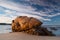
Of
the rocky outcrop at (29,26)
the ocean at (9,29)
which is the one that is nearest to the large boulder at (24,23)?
the rocky outcrop at (29,26)

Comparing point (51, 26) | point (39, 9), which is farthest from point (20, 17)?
point (51, 26)

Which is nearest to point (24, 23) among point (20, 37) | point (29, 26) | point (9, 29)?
point (29, 26)

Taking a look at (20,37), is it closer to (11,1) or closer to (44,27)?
(44,27)

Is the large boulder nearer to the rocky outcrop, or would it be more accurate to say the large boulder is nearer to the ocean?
the rocky outcrop

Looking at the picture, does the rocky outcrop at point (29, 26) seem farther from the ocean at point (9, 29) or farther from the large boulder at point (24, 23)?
the ocean at point (9, 29)

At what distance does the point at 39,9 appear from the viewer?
4469 millimetres

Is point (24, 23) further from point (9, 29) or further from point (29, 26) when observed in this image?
point (9, 29)

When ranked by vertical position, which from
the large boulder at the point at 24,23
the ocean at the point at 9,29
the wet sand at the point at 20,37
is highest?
the large boulder at the point at 24,23

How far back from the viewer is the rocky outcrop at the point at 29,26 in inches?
176

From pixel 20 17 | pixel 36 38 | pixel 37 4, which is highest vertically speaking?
pixel 37 4

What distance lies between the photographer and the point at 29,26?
4.57m

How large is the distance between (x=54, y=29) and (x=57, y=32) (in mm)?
118

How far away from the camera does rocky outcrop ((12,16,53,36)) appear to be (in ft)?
14.7

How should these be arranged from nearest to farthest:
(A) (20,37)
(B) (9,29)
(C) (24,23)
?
(A) (20,37)
(B) (9,29)
(C) (24,23)
